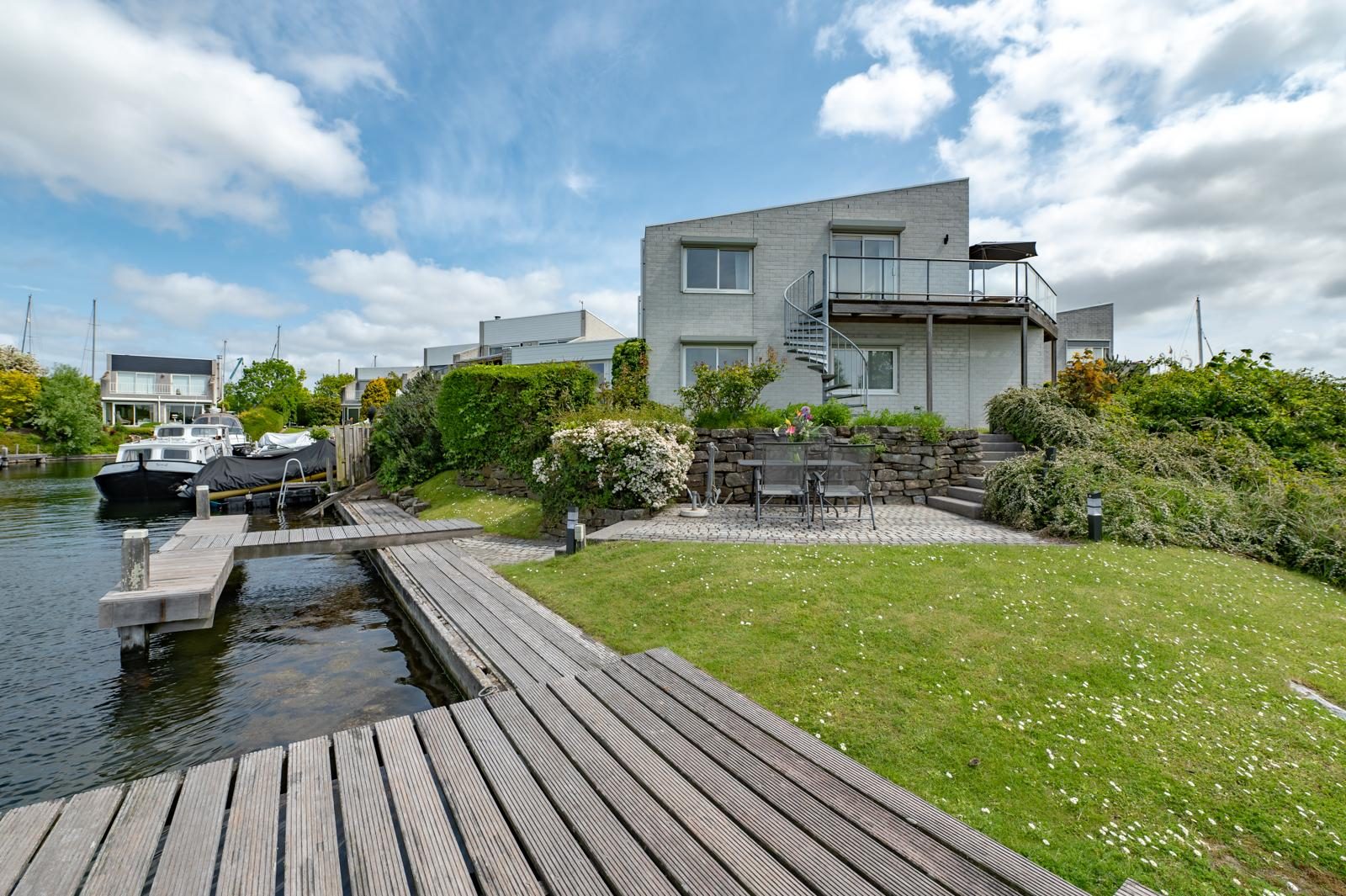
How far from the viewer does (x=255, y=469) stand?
17422mm

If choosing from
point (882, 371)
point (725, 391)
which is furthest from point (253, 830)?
point (882, 371)

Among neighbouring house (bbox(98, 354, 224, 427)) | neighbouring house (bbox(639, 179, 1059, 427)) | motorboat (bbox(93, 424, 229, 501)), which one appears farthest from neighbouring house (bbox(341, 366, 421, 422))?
neighbouring house (bbox(639, 179, 1059, 427))

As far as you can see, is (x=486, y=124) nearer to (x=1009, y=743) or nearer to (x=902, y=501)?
(x=902, y=501)

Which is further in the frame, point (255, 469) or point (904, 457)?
point (255, 469)

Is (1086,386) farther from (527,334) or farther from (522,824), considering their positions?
(527,334)

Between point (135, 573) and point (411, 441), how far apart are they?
1079 cm

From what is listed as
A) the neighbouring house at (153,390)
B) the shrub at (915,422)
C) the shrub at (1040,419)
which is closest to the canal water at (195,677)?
the shrub at (915,422)

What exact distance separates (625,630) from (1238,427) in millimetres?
11840

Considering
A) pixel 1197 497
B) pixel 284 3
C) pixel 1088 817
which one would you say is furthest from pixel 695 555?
pixel 284 3

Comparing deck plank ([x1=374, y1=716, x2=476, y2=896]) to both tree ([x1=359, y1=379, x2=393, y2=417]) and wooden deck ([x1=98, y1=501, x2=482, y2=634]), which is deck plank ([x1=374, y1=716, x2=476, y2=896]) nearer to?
wooden deck ([x1=98, y1=501, x2=482, y2=634])

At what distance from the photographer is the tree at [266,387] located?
175ft

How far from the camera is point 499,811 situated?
7.18 feet

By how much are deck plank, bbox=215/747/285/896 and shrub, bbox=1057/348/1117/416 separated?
540 inches

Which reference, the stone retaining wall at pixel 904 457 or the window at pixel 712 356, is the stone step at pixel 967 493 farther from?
the window at pixel 712 356
